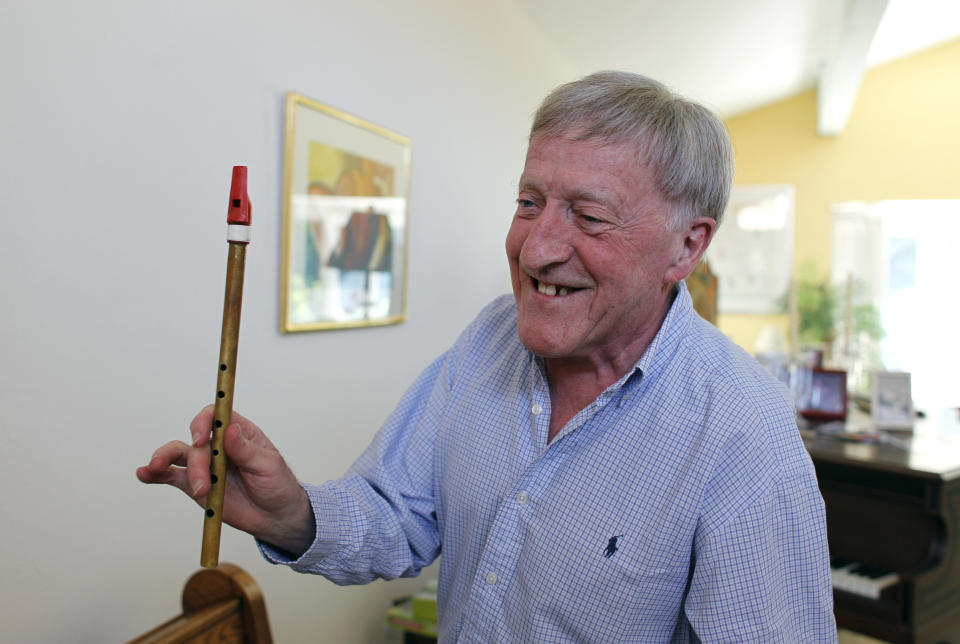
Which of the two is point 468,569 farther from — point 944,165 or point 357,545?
point 944,165

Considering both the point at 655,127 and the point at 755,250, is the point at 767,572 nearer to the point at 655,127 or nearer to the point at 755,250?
the point at 655,127

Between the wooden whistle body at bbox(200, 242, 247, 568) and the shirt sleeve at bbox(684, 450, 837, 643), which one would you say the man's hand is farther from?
the shirt sleeve at bbox(684, 450, 837, 643)

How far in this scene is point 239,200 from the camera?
0.86m

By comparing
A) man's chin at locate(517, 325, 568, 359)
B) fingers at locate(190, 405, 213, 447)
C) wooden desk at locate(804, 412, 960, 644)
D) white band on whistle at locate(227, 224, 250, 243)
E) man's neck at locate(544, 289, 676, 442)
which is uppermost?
white band on whistle at locate(227, 224, 250, 243)

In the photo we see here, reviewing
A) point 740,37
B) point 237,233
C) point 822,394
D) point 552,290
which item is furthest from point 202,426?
point 740,37

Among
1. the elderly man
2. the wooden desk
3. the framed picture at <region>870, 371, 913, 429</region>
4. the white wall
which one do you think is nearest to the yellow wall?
the framed picture at <region>870, 371, 913, 429</region>

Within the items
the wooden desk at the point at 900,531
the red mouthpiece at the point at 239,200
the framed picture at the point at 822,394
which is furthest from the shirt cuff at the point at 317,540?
the framed picture at the point at 822,394

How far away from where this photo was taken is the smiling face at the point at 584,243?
1.13 metres

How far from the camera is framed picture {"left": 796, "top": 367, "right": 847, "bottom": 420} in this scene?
3.42 m

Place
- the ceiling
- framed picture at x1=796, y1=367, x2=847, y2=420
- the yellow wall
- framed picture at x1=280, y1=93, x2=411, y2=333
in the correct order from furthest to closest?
the yellow wall → the ceiling → framed picture at x1=796, y1=367, x2=847, y2=420 → framed picture at x1=280, y1=93, x2=411, y2=333

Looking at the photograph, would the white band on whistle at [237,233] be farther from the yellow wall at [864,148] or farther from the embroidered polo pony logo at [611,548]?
the yellow wall at [864,148]

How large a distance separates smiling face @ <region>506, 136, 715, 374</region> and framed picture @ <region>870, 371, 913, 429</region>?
8.95 ft

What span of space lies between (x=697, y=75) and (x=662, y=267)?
520 cm

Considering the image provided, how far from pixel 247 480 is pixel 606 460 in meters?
0.51
